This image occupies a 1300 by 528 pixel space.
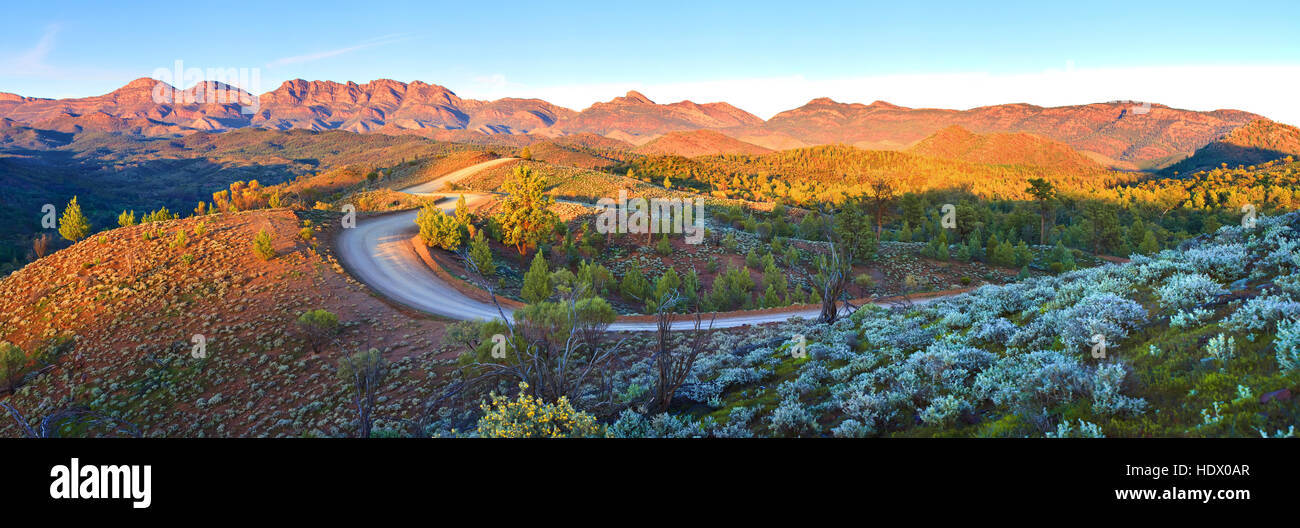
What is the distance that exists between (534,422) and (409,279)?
65.5 ft

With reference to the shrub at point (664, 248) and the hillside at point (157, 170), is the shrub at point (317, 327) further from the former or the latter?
the hillside at point (157, 170)

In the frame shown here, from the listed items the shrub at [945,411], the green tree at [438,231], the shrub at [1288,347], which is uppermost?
the green tree at [438,231]

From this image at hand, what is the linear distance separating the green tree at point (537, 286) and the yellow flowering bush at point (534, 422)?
14490 mm

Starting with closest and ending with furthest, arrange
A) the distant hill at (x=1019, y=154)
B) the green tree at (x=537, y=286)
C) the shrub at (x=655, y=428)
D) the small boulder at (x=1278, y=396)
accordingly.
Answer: the small boulder at (x=1278, y=396) → the shrub at (x=655, y=428) → the green tree at (x=537, y=286) → the distant hill at (x=1019, y=154)

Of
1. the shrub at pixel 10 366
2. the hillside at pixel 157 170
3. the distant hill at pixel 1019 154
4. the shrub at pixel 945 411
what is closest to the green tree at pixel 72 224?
the shrub at pixel 10 366

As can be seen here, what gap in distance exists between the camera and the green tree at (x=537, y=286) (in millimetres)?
21188

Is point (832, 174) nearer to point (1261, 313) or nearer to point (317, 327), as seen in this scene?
point (317, 327)

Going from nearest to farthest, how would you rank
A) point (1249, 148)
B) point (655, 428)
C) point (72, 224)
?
point (655, 428) < point (72, 224) < point (1249, 148)

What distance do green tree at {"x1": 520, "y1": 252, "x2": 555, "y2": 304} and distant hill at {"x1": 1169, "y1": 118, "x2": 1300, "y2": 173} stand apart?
610 feet

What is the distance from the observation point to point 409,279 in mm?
23781

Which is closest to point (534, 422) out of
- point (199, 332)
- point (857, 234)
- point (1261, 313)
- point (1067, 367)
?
point (1067, 367)

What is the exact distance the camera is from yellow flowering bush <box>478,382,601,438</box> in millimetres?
5855
